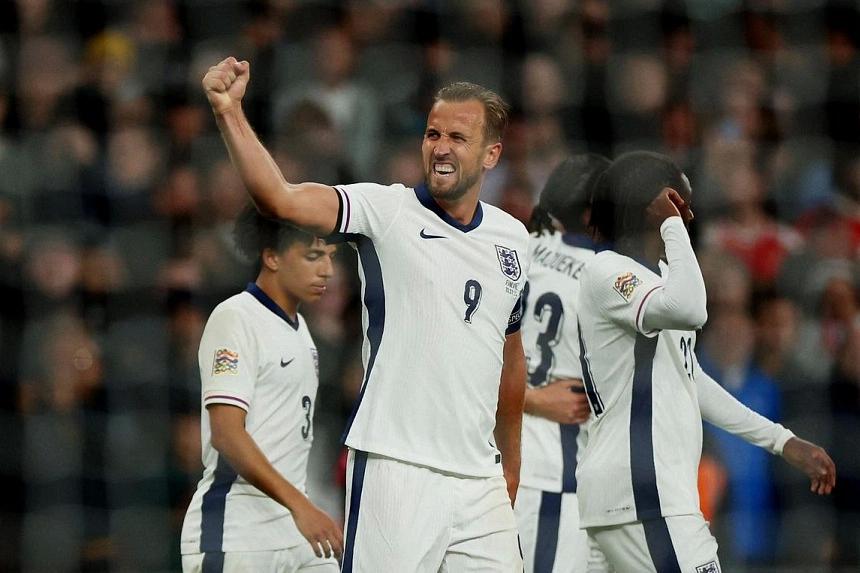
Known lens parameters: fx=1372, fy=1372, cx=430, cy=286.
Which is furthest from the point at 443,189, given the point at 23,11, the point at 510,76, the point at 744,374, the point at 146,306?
the point at 23,11

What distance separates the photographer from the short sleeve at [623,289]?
13.1 ft

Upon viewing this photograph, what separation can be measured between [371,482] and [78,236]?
3.72 metres

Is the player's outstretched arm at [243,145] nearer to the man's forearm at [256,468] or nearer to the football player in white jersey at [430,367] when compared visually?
the football player in white jersey at [430,367]

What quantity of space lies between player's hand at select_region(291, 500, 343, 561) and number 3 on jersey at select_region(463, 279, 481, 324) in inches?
31.4

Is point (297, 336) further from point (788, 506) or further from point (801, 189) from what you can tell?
point (801, 189)

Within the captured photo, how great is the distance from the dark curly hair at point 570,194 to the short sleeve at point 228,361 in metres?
1.33

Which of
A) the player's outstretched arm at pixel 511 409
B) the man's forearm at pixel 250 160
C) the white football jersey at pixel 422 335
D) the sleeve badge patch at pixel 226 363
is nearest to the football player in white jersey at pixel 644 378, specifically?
the player's outstretched arm at pixel 511 409

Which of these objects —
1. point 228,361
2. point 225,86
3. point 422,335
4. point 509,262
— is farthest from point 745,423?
point 225,86

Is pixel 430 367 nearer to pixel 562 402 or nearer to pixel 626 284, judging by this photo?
pixel 626 284

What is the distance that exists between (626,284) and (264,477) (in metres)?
1.24

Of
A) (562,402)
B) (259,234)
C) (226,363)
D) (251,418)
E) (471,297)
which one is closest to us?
(471,297)

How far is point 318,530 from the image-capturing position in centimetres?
406

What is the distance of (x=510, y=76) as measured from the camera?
751 centimetres

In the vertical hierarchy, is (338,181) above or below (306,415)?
above
